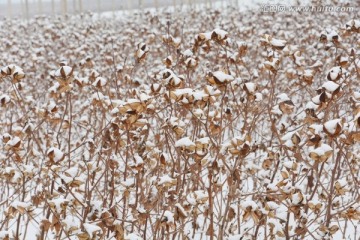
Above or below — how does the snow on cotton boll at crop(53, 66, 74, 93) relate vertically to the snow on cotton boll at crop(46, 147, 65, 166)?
above

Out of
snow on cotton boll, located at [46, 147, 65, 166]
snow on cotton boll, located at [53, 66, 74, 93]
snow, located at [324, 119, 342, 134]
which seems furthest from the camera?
snow on cotton boll, located at [53, 66, 74, 93]

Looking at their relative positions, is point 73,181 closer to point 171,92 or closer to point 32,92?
point 171,92

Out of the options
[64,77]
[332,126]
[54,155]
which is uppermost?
[64,77]

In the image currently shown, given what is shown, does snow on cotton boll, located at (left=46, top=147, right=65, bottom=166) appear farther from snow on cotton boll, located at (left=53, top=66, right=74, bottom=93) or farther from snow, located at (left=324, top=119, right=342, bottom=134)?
snow, located at (left=324, top=119, right=342, bottom=134)

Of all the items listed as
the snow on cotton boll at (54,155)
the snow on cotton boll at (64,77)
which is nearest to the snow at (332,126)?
the snow on cotton boll at (54,155)

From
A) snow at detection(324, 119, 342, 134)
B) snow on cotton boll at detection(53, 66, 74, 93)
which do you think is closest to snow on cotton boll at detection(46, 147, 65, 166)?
snow on cotton boll at detection(53, 66, 74, 93)

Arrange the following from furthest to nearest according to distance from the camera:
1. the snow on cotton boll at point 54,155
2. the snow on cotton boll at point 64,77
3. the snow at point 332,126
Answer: the snow on cotton boll at point 64,77, the snow on cotton boll at point 54,155, the snow at point 332,126

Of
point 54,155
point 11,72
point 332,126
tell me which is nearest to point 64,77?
point 11,72

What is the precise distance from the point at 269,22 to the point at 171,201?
6.80 meters

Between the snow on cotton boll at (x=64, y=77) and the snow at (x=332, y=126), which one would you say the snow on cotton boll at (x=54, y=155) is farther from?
the snow at (x=332, y=126)

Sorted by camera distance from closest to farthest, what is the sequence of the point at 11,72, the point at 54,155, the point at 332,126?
the point at 332,126
the point at 54,155
the point at 11,72

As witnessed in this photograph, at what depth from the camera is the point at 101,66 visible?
25.5 ft

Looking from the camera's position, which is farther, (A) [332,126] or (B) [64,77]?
(B) [64,77]

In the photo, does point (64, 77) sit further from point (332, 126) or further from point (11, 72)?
point (332, 126)
